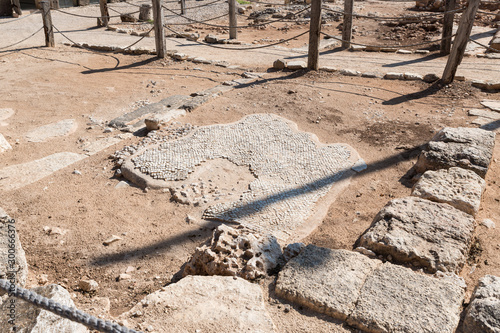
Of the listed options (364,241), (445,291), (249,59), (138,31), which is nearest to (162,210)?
(364,241)

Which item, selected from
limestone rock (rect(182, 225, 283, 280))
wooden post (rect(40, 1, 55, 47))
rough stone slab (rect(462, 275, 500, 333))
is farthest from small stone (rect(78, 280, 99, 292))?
wooden post (rect(40, 1, 55, 47))

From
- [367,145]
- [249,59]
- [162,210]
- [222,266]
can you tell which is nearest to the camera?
[222,266]

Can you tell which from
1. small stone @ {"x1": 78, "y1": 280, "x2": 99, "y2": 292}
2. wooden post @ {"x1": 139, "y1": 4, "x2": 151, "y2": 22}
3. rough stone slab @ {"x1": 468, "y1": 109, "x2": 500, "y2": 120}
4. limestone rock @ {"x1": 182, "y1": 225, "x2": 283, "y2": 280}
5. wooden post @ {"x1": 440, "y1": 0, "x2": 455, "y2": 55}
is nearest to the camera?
limestone rock @ {"x1": 182, "y1": 225, "x2": 283, "y2": 280}

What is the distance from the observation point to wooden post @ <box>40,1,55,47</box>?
32.8ft

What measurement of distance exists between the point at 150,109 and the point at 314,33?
3297 millimetres

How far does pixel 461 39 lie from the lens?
6.74m

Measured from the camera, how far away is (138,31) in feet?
43.1

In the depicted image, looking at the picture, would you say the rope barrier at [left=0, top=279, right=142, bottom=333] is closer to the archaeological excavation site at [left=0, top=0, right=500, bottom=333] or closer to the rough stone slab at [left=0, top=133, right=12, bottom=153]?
the archaeological excavation site at [left=0, top=0, right=500, bottom=333]

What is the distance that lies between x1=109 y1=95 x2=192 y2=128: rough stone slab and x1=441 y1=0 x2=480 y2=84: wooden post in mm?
4372

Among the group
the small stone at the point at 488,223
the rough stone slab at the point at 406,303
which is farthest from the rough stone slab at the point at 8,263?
the small stone at the point at 488,223

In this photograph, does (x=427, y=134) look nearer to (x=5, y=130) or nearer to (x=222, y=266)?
(x=222, y=266)

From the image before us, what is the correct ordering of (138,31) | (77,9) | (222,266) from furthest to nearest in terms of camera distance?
(77,9) → (138,31) → (222,266)

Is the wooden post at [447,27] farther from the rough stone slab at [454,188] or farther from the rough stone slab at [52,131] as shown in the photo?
the rough stone slab at [52,131]

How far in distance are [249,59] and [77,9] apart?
1024 cm
